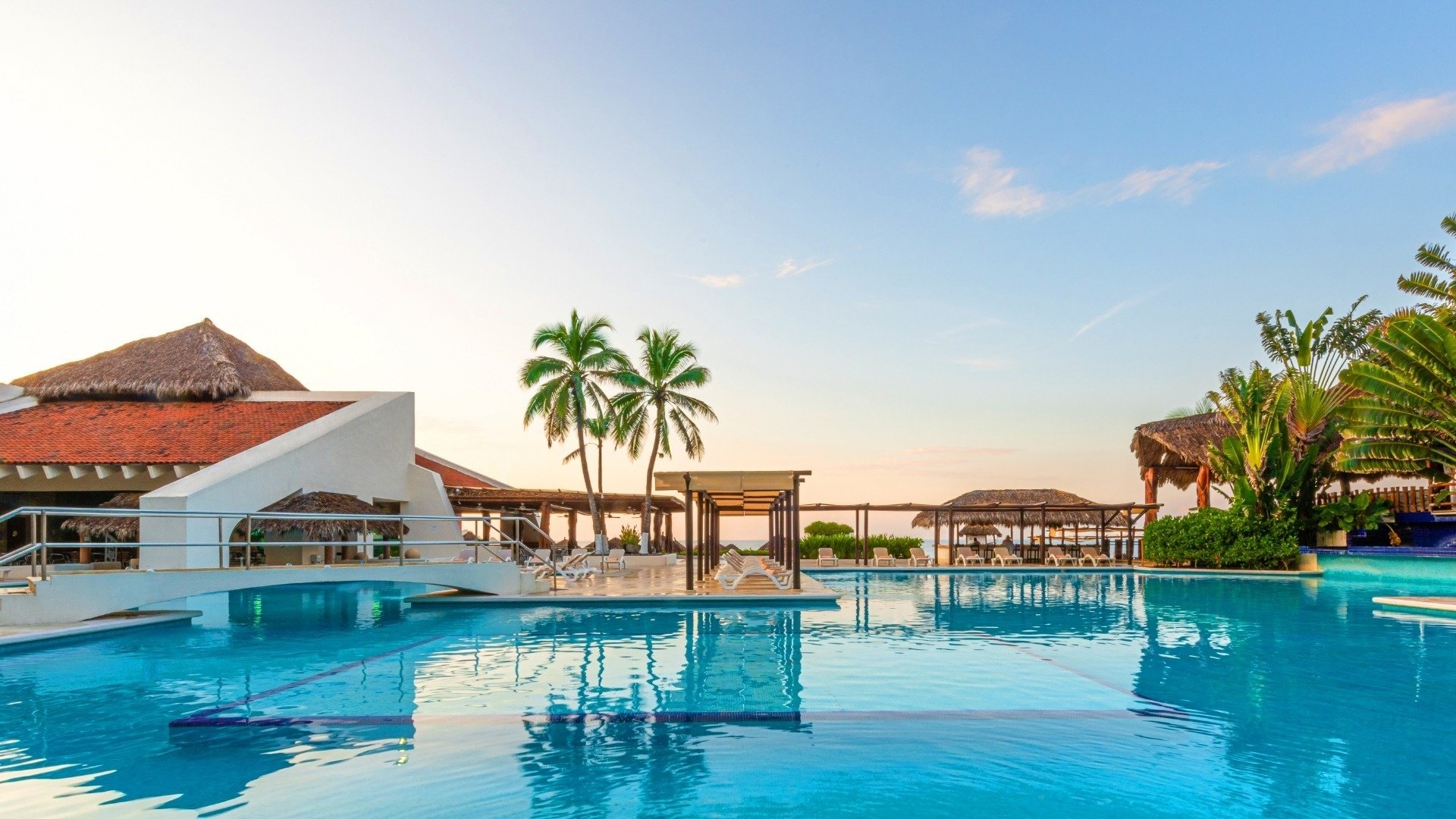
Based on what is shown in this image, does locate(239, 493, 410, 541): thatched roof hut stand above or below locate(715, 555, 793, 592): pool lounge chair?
above

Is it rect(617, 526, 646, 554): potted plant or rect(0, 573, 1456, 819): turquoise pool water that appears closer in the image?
rect(0, 573, 1456, 819): turquoise pool water

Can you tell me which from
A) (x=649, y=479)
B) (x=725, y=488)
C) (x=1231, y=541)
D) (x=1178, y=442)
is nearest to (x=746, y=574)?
(x=725, y=488)

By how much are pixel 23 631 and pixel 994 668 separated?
12020 millimetres

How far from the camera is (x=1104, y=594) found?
18.5m

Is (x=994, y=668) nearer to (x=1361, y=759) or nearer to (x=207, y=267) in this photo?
(x=1361, y=759)

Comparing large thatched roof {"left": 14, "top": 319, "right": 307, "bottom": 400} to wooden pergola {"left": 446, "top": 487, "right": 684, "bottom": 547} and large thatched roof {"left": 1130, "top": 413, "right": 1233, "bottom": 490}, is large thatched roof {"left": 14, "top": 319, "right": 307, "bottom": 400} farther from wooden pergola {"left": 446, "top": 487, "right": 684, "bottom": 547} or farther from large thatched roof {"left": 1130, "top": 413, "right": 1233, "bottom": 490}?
large thatched roof {"left": 1130, "top": 413, "right": 1233, "bottom": 490}

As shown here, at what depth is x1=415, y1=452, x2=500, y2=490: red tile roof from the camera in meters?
31.8

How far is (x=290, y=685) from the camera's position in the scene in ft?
26.8

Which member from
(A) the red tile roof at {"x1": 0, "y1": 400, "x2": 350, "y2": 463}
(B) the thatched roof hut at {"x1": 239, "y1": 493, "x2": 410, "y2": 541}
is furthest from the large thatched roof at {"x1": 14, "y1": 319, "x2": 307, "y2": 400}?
(B) the thatched roof hut at {"x1": 239, "y1": 493, "x2": 410, "y2": 541}

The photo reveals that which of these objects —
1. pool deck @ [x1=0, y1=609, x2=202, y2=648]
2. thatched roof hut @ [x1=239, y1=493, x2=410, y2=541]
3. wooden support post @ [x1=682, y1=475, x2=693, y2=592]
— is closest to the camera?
pool deck @ [x1=0, y1=609, x2=202, y2=648]

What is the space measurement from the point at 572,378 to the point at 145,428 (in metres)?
12.0

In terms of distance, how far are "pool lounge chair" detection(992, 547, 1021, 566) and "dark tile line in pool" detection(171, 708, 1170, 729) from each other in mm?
22031

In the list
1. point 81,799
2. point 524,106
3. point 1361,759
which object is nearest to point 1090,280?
point 524,106

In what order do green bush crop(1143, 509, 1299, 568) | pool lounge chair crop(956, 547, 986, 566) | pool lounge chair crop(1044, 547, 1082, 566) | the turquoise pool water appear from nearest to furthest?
the turquoise pool water, green bush crop(1143, 509, 1299, 568), pool lounge chair crop(1044, 547, 1082, 566), pool lounge chair crop(956, 547, 986, 566)
